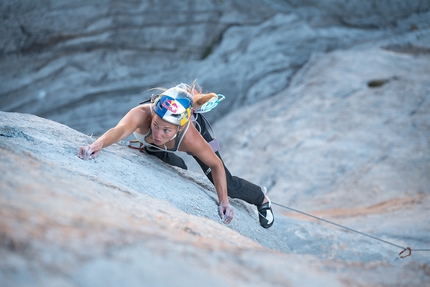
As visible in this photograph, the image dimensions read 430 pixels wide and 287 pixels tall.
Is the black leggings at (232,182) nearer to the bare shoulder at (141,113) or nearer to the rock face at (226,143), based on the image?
the rock face at (226,143)

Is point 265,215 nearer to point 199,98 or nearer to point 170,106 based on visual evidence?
point 199,98

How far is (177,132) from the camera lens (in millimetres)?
3023

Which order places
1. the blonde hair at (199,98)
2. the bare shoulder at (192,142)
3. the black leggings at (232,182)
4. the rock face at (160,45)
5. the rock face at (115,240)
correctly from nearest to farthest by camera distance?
the rock face at (115,240)
the bare shoulder at (192,142)
the blonde hair at (199,98)
the black leggings at (232,182)
the rock face at (160,45)

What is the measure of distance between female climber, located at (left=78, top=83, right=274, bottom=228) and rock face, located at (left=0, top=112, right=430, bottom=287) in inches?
7.9

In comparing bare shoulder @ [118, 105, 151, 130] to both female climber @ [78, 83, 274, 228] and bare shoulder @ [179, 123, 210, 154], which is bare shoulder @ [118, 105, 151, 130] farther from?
bare shoulder @ [179, 123, 210, 154]

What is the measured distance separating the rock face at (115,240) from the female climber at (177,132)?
0.65 ft

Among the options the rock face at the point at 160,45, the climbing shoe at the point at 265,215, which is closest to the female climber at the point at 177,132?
the climbing shoe at the point at 265,215

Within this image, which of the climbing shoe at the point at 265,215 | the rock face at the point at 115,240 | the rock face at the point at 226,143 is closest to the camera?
the rock face at the point at 115,240

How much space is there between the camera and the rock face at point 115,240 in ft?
4.25

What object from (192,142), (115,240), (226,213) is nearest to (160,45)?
(192,142)

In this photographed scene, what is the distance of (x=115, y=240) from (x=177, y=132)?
1620mm

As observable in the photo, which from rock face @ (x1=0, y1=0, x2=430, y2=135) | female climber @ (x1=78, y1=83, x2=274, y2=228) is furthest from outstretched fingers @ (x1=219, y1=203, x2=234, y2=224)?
rock face @ (x1=0, y1=0, x2=430, y2=135)

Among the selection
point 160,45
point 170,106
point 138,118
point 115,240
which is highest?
point 115,240

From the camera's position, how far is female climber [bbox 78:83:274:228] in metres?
2.92
